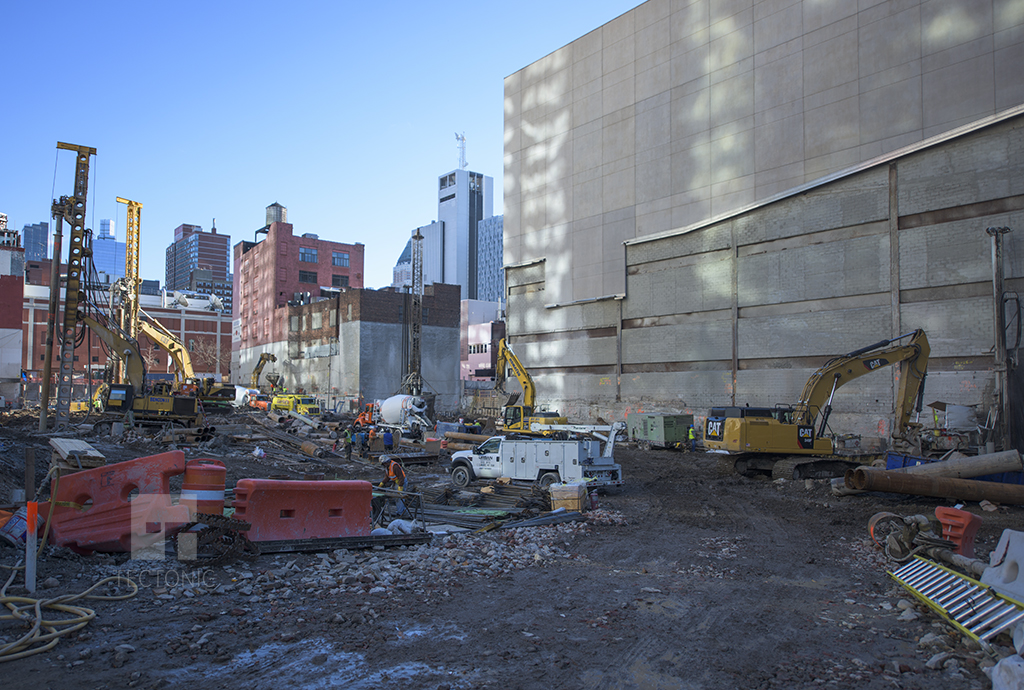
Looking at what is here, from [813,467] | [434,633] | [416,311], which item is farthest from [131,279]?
[434,633]

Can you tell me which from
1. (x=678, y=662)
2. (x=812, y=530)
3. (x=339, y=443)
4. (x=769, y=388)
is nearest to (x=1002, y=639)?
(x=678, y=662)

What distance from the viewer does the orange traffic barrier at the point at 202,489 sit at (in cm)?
925

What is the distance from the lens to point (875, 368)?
70.8ft

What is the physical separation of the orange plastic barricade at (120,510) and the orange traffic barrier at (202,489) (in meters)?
0.37

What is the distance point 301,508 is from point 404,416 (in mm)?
27619

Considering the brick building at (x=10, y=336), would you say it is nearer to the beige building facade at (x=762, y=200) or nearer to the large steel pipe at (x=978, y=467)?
the beige building facade at (x=762, y=200)

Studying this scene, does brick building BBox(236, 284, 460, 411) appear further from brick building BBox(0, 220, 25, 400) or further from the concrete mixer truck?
brick building BBox(0, 220, 25, 400)

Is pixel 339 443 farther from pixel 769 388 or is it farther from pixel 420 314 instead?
pixel 420 314

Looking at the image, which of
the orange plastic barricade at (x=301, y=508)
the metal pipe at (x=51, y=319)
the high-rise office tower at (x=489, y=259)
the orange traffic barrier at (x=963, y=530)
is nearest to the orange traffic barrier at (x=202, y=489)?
the orange plastic barricade at (x=301, y=508)

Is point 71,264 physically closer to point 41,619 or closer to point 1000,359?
point 41,619

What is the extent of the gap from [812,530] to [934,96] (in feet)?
82.3

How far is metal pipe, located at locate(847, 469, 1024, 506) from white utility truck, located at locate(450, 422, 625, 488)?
5.86 m

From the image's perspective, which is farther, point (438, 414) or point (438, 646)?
point (438, 414)

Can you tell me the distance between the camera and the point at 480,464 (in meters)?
18.5
